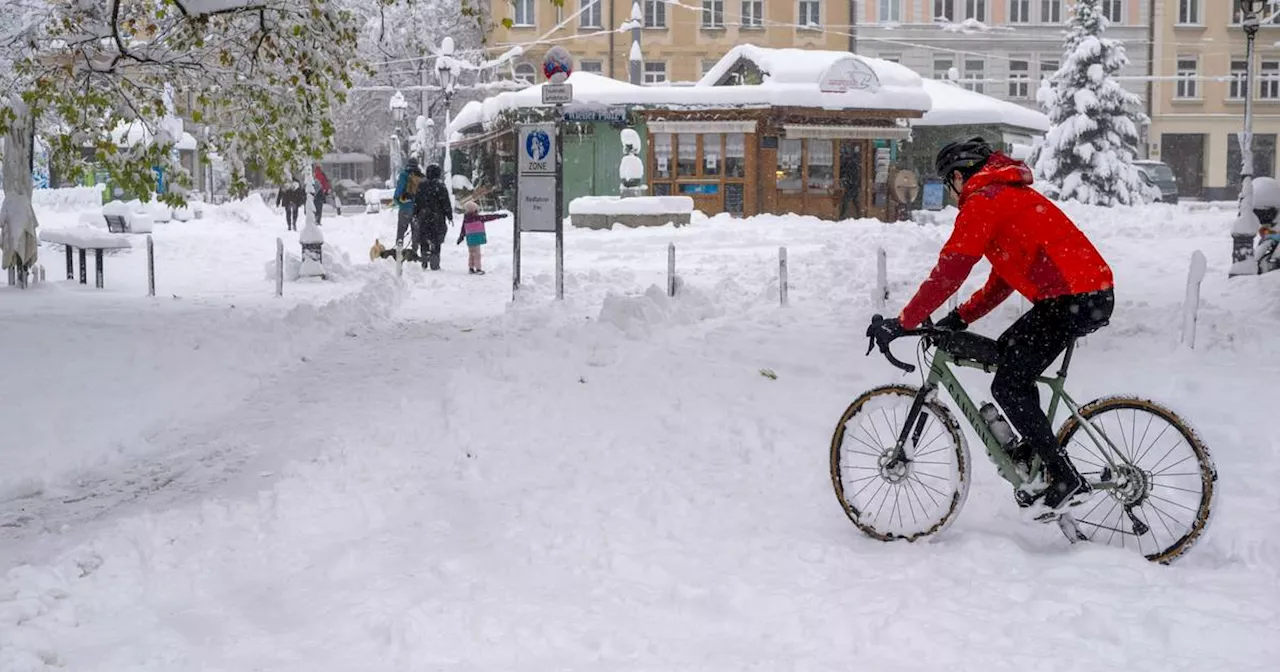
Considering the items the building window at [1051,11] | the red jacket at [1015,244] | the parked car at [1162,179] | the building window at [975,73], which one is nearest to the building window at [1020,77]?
the building window at [975,73]

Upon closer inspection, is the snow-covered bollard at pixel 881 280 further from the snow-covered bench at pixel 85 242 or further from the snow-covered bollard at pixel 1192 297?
the snow-covered bench at pixel 85 242

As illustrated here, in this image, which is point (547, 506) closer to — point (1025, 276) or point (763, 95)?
point (1025, 276)

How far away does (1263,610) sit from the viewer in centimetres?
469

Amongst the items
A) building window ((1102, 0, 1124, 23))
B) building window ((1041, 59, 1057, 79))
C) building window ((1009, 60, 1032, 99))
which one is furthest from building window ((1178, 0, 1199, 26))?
building window ((1009, 60, 1032, 99))

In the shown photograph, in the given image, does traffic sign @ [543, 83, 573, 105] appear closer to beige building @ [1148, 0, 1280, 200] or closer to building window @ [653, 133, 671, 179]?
building window @ [653, 133, 671, 179]

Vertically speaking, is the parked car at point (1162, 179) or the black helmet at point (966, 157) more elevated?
the parked car at point (1162, 179)

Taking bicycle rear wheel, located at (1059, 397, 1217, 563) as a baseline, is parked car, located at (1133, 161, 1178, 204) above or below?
above

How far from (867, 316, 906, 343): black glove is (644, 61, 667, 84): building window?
50.2m

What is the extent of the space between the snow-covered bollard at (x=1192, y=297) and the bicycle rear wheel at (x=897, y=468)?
5.90 m

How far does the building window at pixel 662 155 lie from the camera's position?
112 ft

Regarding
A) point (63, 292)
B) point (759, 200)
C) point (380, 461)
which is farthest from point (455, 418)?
point (759, 200)

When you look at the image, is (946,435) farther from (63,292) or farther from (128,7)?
(63,292)

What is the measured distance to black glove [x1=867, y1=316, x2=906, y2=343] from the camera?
5379 mm

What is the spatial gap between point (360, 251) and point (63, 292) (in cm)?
1085
